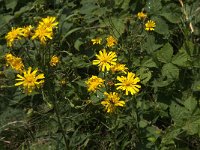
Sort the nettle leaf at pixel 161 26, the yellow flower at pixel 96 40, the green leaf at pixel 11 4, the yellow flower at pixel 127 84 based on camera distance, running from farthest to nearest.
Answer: the green leaf at pixel 11 4 → the nettle leaf at pixel 161 26 → the yellow flower at pixel 96 40 → the yellow flower at pixel 127 84

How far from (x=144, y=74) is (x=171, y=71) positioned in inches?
7.6

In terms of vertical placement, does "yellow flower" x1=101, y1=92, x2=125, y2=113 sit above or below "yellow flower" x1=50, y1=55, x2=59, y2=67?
below

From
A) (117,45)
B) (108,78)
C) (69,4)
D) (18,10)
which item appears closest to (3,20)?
(18,10)

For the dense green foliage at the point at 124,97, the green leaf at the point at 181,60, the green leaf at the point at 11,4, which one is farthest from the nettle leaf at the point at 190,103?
the green leaf at the point at 11,4

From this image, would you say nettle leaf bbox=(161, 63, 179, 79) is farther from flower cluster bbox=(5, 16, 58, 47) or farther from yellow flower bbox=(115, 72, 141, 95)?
flower cluster bbox=(5, 16, 58, 47)

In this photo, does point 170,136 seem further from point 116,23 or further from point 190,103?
point 116,23

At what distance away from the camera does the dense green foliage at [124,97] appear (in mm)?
2793

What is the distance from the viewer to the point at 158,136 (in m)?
2.84

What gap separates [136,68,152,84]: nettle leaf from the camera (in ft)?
9.84

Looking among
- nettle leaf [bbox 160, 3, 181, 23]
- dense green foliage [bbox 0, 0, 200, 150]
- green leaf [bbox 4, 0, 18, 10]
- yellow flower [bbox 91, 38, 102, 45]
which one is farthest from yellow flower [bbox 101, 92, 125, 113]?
green leaf [bbox 4, 0, 18, 10]

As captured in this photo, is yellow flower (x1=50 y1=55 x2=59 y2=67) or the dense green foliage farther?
the dense green foliage

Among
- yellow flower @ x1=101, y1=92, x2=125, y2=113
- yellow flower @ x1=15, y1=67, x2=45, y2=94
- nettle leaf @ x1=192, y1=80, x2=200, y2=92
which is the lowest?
nettle leaf @ x1=192, y1=80, x2=200, y2=92

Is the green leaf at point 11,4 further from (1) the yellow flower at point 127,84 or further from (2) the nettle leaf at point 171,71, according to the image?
(1) the yellow flower at point 127,84

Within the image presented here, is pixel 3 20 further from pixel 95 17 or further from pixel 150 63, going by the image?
pixel 150 63
